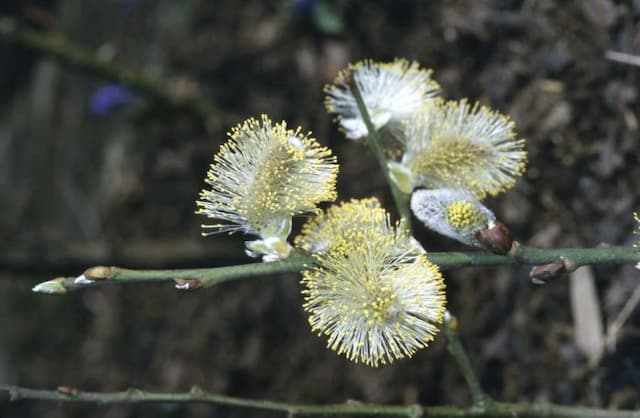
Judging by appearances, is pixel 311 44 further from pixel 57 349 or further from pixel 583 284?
pixel 57 349

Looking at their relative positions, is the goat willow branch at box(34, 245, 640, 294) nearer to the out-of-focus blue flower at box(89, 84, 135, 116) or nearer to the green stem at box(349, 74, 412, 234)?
the green stem at box(349, 74, 412, 234)

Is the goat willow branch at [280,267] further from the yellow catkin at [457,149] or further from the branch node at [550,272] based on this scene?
the yellow catkin at [457,149]

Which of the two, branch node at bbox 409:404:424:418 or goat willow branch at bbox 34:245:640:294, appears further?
branch node at bbox 409:404:424:418

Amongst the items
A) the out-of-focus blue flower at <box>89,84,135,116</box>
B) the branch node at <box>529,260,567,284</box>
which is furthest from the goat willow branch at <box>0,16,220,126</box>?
the branch node at <box>529,260,567,284</box>

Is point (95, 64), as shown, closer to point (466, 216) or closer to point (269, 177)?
point (269, 177)

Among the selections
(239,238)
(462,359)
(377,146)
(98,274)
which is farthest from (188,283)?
(239,238)
